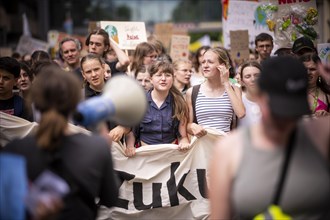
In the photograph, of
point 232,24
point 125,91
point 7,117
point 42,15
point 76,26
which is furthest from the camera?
point 76,26

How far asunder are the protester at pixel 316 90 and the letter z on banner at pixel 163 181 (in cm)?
98

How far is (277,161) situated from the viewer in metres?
3.13

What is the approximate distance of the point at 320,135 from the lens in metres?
3.27

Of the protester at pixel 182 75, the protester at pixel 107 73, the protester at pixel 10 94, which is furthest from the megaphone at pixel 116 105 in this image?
the protester at pixel 182 75

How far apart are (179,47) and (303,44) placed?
3725 millimetres

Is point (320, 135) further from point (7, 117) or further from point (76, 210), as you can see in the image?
point (7, 117)

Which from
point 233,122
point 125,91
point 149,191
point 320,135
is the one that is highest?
point 125,91

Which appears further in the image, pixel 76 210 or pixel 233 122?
pixel 233 122

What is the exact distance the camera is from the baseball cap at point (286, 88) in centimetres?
309

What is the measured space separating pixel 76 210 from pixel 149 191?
335 cm

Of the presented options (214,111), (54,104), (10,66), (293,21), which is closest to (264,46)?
(293,21)

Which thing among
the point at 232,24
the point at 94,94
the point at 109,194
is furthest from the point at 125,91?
the point at 232,24

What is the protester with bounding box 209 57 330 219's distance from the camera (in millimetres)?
3102

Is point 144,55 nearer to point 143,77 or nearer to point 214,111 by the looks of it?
point 143,77
